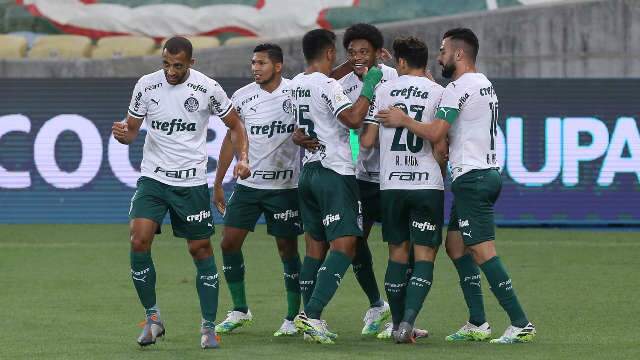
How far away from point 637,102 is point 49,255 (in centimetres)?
887

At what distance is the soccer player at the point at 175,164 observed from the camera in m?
9.79

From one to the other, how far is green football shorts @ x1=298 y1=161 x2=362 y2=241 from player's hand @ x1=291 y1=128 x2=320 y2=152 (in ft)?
0.37

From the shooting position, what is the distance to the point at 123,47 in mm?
23344

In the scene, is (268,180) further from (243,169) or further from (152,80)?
(152,80)

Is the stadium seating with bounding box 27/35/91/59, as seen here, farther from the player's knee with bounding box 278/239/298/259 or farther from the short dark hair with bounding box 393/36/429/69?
the short dark hair with bounding box 393/36/429/69

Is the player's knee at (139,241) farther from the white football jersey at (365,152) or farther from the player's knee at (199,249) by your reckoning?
the white football jersey at (365,152)

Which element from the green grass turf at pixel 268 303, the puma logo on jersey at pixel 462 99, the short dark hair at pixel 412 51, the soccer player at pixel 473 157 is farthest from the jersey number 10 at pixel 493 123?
the green grass turf at pixel 268 303

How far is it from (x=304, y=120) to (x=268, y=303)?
2.67m

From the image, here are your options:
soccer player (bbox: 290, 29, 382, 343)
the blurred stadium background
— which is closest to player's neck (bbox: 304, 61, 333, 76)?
soccer player (bbox: 290, 29, 382, 343)

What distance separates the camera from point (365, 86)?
10031 mm

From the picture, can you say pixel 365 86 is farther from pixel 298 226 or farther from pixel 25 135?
pixel 25 135

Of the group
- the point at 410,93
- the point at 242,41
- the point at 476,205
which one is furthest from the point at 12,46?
the point at 476,205

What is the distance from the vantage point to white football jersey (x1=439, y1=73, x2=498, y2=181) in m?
9.89

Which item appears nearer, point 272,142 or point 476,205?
point 476,205
